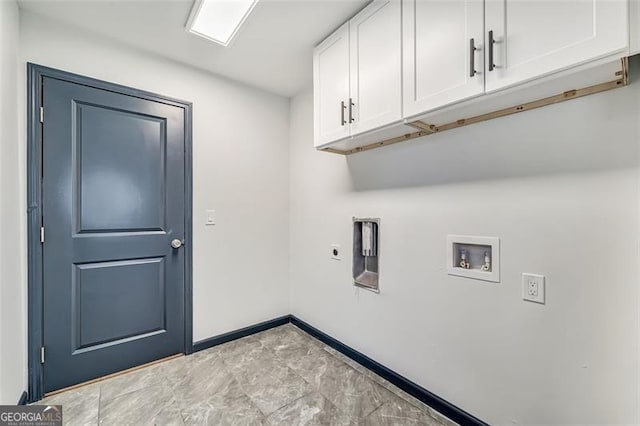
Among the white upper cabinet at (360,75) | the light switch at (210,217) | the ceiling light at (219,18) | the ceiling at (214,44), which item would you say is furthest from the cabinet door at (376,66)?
the light switch at (210,217)

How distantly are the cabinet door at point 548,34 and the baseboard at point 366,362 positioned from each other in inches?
66.6

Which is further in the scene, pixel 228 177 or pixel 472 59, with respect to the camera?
pixel 228 177

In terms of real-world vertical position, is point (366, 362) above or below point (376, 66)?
below

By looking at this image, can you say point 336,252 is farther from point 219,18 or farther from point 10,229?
point 10,229

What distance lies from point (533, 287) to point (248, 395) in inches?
69.1

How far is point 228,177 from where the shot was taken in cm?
255

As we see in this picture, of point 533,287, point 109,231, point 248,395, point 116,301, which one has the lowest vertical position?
point 248,395

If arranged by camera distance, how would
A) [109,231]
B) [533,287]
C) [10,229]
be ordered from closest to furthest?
[533,287] → [10,229] → [109,231]

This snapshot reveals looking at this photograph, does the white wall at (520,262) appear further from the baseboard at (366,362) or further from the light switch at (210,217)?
the light switch at (210,217)

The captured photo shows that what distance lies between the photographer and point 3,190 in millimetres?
1389

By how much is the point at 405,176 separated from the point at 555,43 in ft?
3.18

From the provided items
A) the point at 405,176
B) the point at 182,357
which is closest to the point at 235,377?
the point at 182,357

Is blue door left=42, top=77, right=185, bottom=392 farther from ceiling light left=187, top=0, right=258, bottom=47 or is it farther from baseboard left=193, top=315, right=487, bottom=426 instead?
ceiling light left=187, top=0, right=258, bottom=47

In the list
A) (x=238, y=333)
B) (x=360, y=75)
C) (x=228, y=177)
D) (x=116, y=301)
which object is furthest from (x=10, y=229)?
(x=360, y=75)
